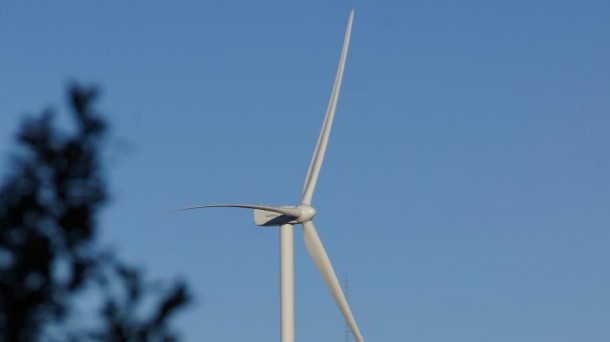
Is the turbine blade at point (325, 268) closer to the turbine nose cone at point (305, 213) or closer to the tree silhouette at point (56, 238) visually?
the turbine nose cone at point (305, 213)

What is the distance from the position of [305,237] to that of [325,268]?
7.03ft

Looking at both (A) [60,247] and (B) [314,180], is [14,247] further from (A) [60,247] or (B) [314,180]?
(B) [314,180]

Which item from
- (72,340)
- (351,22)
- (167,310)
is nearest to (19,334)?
(72,340)

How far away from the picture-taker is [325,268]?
66250 millimetres

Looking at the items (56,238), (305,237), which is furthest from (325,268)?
(56,238)

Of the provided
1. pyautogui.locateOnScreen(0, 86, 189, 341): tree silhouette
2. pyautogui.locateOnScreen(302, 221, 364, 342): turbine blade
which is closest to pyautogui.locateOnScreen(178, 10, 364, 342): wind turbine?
pyautogui.locateOnScreen(302, 221, 364, 342): turbine blade

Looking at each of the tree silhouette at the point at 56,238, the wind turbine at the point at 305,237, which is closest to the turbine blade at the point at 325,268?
the wind turbine at the point at 305,237

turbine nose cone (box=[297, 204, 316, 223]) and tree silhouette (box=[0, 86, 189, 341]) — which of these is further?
turbine nose cone (box=[297, 204, 316, 223])

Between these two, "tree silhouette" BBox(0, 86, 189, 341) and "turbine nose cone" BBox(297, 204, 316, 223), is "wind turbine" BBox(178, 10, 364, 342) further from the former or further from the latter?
"tree silhouette" BBox(0, 86, 189, 341)

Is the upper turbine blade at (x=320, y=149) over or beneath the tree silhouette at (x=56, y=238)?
over

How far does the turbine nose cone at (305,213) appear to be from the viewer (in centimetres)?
6688

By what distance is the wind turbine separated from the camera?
6612cm

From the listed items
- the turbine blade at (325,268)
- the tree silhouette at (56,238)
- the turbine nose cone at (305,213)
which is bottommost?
the tree silhouette at (56,238)

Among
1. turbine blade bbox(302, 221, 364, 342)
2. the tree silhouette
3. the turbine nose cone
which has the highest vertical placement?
the turbine nose cone
